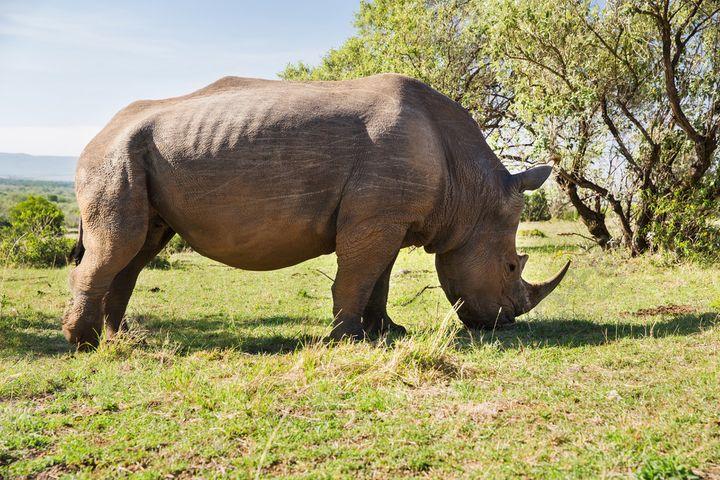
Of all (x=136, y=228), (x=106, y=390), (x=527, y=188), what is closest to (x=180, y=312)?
(x=136, y=228)

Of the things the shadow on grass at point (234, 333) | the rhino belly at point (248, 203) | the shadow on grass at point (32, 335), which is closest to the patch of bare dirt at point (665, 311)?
the shadow on grass at point (234, 333)

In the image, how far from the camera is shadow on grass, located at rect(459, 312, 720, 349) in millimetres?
6934

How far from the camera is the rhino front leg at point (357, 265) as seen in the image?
6.87 metres

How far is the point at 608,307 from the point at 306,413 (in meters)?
5.92

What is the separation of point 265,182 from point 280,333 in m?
2.24

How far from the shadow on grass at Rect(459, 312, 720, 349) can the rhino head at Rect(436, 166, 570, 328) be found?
25cm

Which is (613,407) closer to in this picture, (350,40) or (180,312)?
(180,312)

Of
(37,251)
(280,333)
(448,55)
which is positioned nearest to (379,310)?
Result: (280,333)

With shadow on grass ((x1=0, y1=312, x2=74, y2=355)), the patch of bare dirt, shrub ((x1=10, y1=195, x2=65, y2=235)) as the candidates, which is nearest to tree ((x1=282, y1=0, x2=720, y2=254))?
the patch of bare dirt

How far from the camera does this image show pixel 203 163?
6719 mm

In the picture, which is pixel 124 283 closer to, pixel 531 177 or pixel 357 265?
pixel 357 265

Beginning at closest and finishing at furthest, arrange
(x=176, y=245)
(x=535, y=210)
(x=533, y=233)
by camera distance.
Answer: (x=176, y=245) < (x=533, y=233) < (x=535, y=210)

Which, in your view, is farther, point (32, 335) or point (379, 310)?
point (379, 310)

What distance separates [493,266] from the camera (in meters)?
7.55
